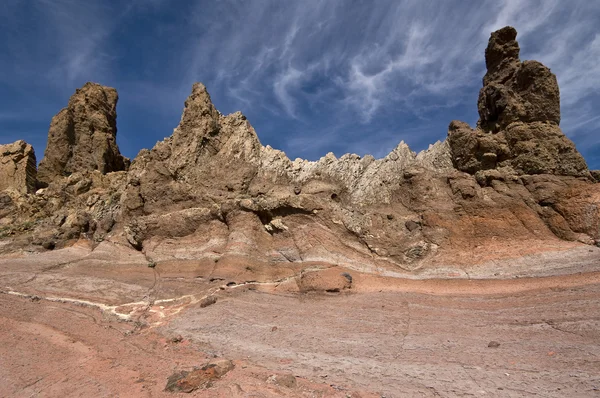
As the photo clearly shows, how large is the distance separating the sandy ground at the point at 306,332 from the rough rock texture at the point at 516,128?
14.4ft

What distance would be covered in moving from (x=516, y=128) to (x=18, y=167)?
28.1 m

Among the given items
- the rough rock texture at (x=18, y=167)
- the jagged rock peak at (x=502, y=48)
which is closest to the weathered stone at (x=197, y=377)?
the jagged rock peak at (x=502, y=48)

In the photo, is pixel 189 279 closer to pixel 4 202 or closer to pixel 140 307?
pixel 140 307

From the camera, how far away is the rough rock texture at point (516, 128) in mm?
14648

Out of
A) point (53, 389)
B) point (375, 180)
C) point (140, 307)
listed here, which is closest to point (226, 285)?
point (140, 307)

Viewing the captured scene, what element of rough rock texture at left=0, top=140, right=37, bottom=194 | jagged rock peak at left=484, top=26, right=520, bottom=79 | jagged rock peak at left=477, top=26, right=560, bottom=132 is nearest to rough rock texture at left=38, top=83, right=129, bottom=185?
rough rock texture at left=0, top=140, right=37, bottom=194

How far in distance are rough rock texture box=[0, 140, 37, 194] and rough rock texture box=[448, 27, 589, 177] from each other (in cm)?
2500

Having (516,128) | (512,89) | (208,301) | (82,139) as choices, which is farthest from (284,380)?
(82,139)

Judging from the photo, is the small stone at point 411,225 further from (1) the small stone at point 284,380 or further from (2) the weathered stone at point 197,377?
(2) the weathered stone at point 197,377

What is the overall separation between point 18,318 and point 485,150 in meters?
19.2

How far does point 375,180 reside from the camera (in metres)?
17.3

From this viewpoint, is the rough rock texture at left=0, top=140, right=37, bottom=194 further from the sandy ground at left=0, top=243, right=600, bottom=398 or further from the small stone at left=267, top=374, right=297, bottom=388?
the small stone at left=267, top=374, right=297, bottom=388

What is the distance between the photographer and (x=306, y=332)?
1035cm

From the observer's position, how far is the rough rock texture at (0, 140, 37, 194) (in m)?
22.1
